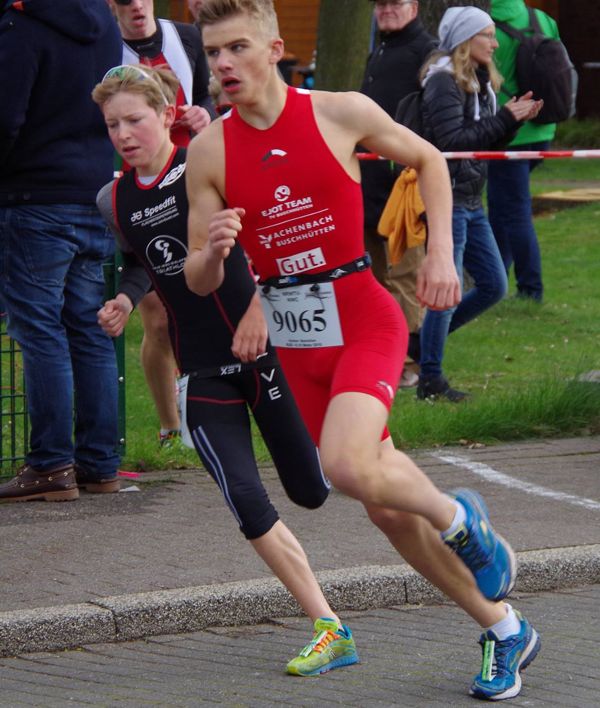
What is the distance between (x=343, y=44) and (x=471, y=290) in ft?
24.9

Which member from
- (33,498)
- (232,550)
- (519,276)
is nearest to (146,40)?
(33,498)

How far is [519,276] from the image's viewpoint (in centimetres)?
1280

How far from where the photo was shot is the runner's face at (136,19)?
793 cm

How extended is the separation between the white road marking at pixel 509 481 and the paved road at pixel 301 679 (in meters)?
1.28

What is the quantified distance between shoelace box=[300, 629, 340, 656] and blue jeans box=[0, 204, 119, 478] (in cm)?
237

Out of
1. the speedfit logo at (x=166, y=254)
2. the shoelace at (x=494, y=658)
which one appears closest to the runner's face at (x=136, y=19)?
the speedfit logo at (x=166, y=254)

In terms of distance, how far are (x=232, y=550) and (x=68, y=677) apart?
1318 mm

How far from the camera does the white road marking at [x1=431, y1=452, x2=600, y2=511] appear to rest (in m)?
7.12

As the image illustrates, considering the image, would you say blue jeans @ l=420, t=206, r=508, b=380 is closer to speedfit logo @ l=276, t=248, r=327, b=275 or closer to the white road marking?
the white road marking

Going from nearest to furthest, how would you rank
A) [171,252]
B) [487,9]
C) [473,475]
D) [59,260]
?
[171,252] → [59,260] → [473,475] → [487,9]

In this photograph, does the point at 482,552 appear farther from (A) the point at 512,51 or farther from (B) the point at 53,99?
(A) the point at 512,51

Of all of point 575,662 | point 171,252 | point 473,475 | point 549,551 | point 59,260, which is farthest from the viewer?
point 473,475

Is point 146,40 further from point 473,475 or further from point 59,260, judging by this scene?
point 473,475

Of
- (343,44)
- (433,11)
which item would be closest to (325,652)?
(433,11)
